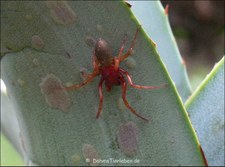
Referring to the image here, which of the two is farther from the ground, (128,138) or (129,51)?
(129,51)

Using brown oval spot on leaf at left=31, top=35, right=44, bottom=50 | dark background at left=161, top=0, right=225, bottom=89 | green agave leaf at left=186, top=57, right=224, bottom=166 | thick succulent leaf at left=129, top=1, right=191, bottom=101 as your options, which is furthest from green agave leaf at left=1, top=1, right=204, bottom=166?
dark background at left=161, top=0, right=225, bottom=89

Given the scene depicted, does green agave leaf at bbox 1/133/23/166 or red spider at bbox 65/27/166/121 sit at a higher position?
red spider at bbox 65/27/166/121

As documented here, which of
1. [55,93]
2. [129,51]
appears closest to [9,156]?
[55,93]

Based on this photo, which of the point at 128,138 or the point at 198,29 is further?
the point at 198,29

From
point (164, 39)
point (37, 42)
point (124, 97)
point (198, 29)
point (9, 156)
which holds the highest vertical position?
point (37, 42)

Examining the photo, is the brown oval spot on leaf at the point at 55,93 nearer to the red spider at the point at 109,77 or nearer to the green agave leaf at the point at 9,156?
the red spider at the point at 109,77

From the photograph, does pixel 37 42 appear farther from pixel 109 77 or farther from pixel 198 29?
pixel 198 29

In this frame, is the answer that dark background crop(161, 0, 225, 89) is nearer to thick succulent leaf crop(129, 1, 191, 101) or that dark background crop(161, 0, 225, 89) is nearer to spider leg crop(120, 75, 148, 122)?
thick succulent leaf crop(129, 1, 191, 101)
